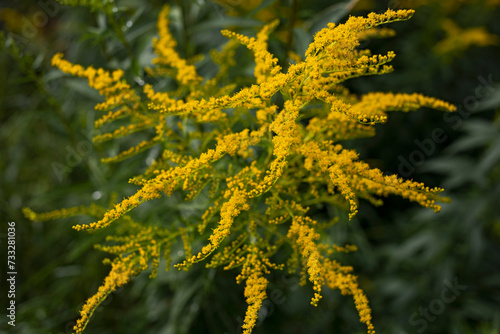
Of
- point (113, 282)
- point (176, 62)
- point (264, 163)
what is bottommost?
point (113, 282)

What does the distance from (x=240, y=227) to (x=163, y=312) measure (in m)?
1.56

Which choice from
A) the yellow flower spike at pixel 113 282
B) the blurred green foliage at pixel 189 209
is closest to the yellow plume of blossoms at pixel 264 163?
the yellow flower spike at pixel 113 282

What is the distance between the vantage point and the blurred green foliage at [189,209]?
2.51m

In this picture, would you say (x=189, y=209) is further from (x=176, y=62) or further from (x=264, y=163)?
(x=176, y=62)

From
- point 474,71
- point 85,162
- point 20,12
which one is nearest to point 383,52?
point 474,71

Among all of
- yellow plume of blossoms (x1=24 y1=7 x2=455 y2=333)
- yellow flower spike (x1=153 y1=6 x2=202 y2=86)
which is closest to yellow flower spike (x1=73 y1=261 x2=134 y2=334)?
yellow plume of blossoms (x1=24 y1=7 x2=455 y2=333)

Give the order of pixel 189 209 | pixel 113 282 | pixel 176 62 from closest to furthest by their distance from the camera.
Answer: pixel 113 282 → pixel 176 62 → pixel 189 209

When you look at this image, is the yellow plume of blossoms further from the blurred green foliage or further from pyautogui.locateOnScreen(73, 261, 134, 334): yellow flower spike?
the blurred green foliage

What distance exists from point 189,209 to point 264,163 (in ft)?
1.80

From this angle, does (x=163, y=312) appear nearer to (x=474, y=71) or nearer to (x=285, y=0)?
(x=285, y=0)

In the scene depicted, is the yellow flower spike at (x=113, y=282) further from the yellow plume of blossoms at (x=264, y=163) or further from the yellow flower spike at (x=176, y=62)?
the yellow flower spike at (x=176, y=62)

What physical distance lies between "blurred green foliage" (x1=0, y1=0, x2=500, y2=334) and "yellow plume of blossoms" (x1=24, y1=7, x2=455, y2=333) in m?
0.50

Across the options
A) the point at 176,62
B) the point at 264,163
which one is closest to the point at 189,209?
the point at 264,163

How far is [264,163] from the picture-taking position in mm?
1691
